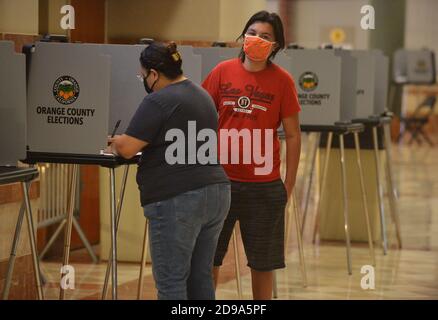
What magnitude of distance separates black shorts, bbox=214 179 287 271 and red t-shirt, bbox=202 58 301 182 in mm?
49

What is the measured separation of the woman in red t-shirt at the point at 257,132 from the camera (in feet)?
14.4

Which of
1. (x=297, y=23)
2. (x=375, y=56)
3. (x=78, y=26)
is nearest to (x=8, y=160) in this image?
(x=78, y=26)

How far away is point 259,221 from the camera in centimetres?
444

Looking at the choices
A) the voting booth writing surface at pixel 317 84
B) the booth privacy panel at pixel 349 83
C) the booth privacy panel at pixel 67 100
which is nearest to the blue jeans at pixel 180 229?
the booth privacy panel at pixel 67 100

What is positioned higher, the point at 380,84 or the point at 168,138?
the point at 380,84

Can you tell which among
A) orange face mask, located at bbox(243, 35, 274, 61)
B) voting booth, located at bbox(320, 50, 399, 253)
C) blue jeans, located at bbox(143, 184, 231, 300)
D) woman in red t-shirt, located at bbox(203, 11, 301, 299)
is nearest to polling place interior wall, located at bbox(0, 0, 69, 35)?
woman in red t-shirt, located at bbox(203, 11, 301, 299)

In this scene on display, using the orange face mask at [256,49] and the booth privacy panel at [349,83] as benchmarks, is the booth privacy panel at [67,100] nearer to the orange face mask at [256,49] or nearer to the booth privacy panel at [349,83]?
the orange face mask at [256,49]

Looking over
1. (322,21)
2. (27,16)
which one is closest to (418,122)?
(322,21)

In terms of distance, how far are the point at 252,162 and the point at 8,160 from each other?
Answer: 109cm

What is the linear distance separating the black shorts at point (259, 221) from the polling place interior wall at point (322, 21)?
17.7 metres

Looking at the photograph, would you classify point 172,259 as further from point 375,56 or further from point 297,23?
point 297,23

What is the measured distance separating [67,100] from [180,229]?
124 cm

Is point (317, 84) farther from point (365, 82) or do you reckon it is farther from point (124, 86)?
point (124, 86)

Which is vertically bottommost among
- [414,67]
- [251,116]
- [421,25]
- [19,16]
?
[251,116]
